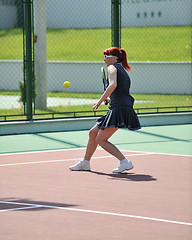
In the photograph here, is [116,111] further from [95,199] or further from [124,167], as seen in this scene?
[95,199]

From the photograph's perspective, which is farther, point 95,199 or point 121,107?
point 121,107

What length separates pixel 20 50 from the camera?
117ft

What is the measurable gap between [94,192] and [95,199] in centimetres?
39

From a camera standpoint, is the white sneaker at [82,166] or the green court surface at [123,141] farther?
the green court surface at [123,141]

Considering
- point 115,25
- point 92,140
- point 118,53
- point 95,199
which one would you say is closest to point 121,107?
point 92,140

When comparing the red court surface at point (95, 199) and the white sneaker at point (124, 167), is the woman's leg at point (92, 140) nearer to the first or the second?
the red court surface at point (95, 199)

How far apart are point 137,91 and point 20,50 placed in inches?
465

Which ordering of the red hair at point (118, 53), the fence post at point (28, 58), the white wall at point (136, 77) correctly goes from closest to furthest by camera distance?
the red hair at point (118, 53) < the fence post at point (28, 58) < the white wall at point (136, 77)

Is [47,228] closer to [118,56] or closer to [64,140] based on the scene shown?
[118,56]

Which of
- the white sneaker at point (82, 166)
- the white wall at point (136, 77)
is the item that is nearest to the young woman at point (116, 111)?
the white sneaker at point (82, 166)

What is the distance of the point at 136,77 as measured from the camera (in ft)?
84.4

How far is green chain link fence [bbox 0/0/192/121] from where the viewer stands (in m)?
25.4

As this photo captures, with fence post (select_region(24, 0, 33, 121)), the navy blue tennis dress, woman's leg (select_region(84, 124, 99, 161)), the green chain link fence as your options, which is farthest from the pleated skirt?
the green chain link fence

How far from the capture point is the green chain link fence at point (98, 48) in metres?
25.4
